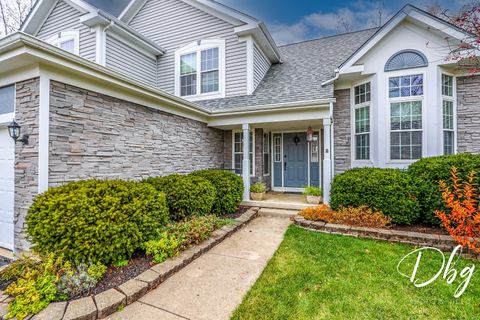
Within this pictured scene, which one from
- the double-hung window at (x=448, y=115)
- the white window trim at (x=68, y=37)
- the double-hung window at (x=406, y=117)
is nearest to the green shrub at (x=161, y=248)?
the double-hung window at (x=406, y=117)

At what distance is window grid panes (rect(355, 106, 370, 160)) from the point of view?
24.1 ft

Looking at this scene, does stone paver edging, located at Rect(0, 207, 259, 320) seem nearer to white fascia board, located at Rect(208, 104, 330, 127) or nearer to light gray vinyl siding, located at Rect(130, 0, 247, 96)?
white fascia board, located at Rect(208, 104, 330, 127)

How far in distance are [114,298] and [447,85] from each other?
890 centimetres

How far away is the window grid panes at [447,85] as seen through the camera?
650 centimetres

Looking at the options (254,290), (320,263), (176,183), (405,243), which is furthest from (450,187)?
(176,183)

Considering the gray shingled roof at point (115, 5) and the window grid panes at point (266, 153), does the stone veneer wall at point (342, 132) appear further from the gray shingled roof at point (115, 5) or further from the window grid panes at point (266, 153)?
the gray shingled roof at point (115, 5)

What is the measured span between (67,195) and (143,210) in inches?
40.5

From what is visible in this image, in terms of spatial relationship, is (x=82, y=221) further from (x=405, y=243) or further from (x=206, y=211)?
(x=405, y=243)

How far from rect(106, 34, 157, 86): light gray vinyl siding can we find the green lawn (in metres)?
8.34

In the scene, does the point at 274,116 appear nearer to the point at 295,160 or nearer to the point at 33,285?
the point at 295,160

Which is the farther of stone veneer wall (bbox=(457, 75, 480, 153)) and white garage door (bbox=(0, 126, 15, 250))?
stone veneer wall (bbox=(457, 75, 480, 153))

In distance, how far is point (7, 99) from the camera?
167 inches

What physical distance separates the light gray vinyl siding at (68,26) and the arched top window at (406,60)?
9.60m

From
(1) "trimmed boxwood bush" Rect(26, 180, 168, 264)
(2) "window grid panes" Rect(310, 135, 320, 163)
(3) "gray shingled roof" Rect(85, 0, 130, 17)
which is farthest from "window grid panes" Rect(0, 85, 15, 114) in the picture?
(2) "window grid panes" Rect(310, 135, 320, 163)
